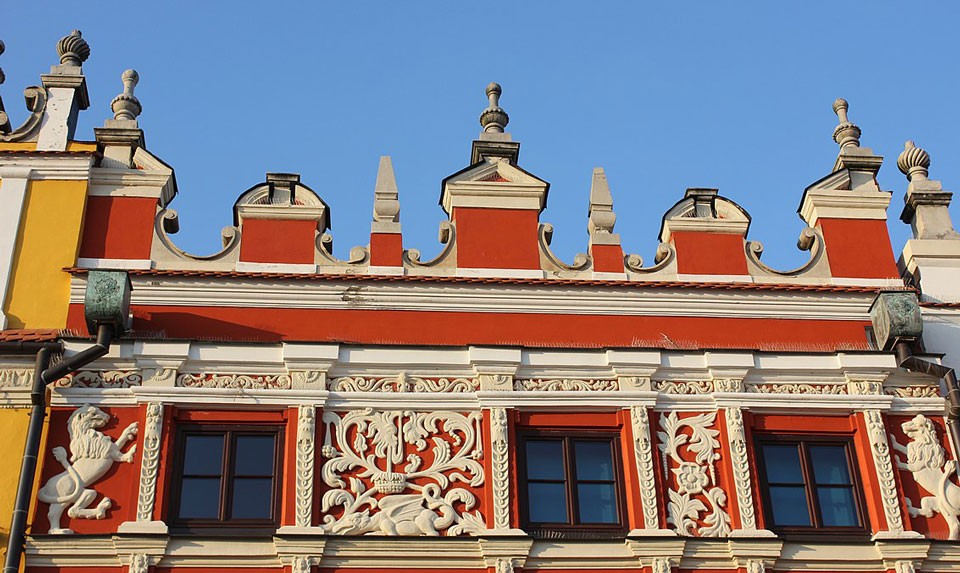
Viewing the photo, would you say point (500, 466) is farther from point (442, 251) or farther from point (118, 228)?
point (118, 228)

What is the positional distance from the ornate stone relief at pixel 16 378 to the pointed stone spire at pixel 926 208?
366 inches

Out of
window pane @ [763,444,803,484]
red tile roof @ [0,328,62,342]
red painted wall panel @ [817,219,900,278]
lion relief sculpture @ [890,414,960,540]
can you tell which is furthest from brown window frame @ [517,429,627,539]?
red tile roof @ [0,328,62,342]

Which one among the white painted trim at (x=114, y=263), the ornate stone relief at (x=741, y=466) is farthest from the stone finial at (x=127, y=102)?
the ornate stone relief at (x=741, y=466)

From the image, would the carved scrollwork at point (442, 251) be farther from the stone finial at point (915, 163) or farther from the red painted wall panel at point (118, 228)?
the stone finial at point (915, 163)

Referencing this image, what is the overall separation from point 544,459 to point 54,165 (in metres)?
5.97

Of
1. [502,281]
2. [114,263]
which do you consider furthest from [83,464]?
[502,281]

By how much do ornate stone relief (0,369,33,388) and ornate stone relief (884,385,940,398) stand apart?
8213mm

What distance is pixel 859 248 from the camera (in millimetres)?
15492

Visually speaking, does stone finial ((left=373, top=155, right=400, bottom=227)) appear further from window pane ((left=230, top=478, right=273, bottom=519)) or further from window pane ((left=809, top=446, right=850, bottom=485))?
window pane ((left=809, top=446, right=850, bottom=485))

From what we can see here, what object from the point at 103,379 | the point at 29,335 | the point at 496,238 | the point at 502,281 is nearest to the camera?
the point at 103,379

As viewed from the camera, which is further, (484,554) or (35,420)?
(35,420)

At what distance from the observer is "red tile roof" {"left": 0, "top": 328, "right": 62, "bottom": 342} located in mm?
13695

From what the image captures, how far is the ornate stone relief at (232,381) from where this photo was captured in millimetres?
13680

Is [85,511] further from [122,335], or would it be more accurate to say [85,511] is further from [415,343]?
[415,343]
